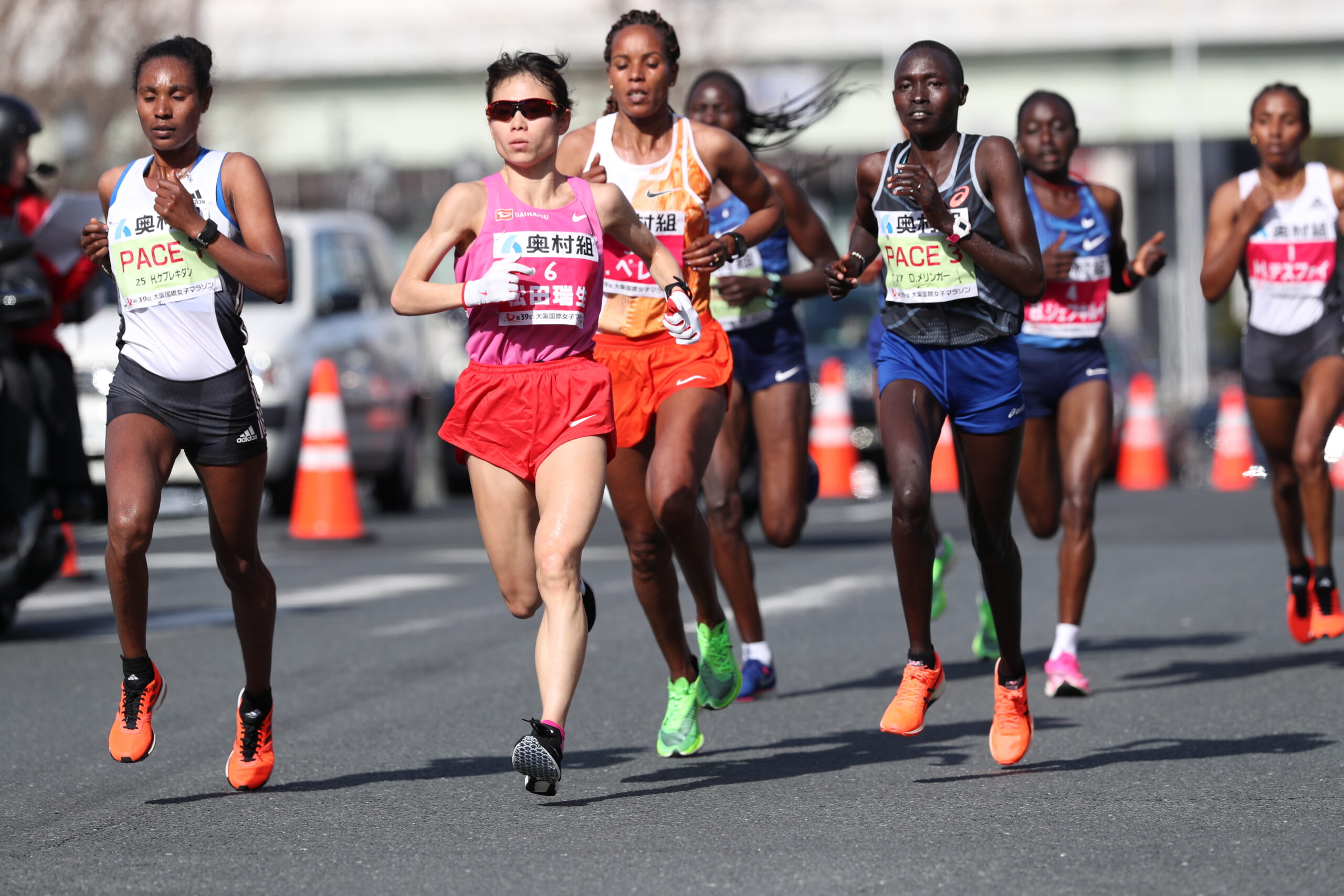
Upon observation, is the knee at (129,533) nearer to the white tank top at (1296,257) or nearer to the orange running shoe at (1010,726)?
the orange running shoe at (1010,726)

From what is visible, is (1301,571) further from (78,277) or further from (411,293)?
(78,277)

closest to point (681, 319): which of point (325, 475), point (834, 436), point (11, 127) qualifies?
point (11, 127)

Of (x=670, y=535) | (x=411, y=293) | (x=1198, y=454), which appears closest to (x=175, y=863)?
(x=411, y=293)

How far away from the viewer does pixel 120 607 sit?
6.41 m

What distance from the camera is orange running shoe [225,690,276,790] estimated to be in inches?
259

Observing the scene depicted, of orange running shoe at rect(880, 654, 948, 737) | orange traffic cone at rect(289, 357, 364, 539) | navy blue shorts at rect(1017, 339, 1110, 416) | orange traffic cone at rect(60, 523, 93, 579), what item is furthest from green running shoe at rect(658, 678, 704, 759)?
orange traffic cone at rect(289, 357, 364, 539)

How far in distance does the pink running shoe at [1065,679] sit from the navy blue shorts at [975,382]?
6.24 ft

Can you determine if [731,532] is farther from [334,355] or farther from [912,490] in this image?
[334,355]

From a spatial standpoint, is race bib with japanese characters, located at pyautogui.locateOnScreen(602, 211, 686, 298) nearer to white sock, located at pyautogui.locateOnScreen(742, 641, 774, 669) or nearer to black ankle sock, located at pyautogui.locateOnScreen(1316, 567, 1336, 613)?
white sock, located at pyautogui.locateOnScreen(742, 641, 774, 669)

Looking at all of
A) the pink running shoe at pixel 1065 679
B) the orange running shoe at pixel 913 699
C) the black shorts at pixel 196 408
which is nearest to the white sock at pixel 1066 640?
the pink running shoe at pixel 1065 679

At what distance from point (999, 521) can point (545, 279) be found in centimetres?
157

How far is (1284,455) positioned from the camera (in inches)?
381

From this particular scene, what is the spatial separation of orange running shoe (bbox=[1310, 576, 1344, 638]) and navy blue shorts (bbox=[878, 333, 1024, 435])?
3100mm

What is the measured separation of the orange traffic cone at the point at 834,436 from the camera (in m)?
20.1
